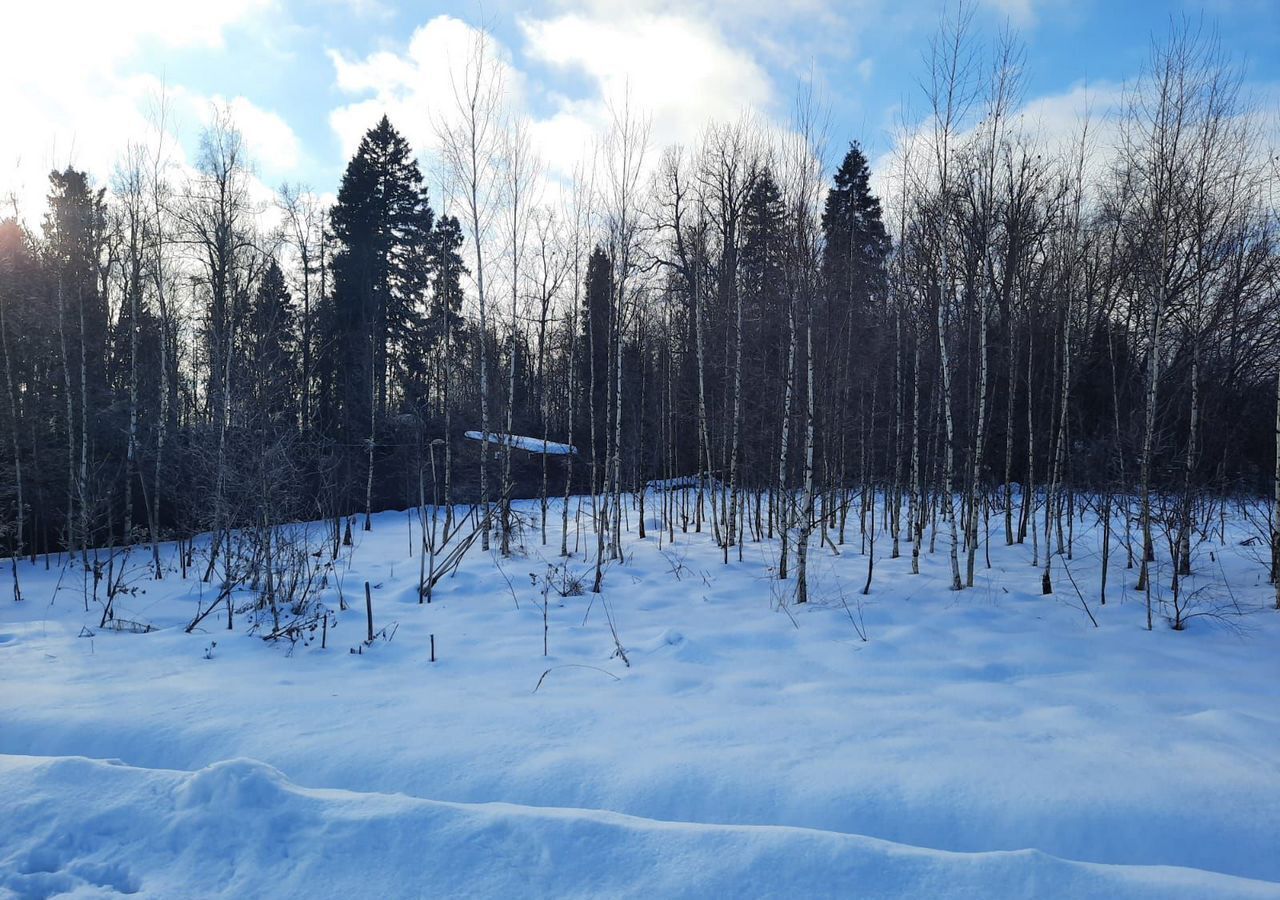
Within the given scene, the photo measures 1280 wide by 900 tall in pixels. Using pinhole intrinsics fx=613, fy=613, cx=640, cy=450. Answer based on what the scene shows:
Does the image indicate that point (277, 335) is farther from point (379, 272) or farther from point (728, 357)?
point (728, 357)

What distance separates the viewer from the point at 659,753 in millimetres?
4273

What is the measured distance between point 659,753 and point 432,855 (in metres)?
1.89

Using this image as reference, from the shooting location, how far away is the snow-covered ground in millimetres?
2689

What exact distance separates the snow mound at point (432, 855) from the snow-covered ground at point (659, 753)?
1cm

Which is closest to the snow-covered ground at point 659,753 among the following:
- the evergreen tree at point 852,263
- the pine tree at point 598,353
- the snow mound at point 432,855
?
the snow mound at point 432,855

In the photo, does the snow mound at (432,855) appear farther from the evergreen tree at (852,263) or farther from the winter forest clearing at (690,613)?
the evergreen tree at (852,263)

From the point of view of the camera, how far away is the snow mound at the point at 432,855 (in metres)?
2.59

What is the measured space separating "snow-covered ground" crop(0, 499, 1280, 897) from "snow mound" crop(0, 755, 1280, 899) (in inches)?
0.5

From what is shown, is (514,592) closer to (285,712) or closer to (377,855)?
(285,712)

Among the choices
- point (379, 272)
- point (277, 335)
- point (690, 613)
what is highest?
point (379, 272)

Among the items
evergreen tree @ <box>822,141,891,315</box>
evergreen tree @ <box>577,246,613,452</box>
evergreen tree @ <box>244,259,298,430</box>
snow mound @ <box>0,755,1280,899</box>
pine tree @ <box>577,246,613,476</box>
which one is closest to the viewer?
snow mound @ <box>0,755,1280,899</box>

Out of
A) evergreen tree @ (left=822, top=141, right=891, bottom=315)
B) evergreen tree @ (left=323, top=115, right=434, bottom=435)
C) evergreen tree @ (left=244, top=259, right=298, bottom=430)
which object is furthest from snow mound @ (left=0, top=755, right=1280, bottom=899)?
evergreen tree @ (left=323, top=115, right=434, bottom=435)

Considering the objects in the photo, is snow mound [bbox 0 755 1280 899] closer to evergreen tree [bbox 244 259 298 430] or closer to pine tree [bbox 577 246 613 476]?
evergreen tree [bbox 244 259 298 430]

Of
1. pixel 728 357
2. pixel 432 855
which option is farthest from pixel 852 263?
pixel 432 855
